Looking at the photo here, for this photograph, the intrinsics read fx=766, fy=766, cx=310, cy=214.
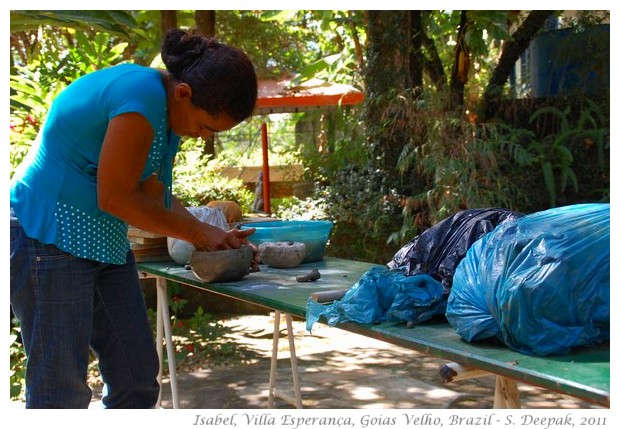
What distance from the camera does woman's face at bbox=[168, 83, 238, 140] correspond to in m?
2.08

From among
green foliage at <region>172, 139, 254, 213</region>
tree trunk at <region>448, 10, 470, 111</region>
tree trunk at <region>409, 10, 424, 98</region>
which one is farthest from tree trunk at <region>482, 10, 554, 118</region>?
green foliage at <region>172, 139, 254, 213</region>

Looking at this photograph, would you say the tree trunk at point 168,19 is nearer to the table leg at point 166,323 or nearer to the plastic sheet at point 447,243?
the table leg at point 166,323

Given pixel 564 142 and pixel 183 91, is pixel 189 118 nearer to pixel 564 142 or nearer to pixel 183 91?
pixel 183 91

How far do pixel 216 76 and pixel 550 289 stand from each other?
1.01 m

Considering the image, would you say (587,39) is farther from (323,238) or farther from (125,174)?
(125,174)

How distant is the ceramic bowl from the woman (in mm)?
626

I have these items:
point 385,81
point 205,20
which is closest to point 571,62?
point 385,81

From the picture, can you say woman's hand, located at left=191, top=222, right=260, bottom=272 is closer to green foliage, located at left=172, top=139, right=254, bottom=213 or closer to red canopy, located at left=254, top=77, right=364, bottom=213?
green foliage, located at left=172, top=139, right=254, bottom=213

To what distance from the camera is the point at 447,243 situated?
254 centimetres

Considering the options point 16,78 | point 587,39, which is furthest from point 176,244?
point 587,39
